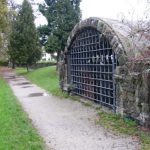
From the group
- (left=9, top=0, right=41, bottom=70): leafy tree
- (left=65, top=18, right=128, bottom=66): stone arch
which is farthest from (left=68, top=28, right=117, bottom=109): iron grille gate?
(left=9, top=0, right=41, bottom=70): leafy tree

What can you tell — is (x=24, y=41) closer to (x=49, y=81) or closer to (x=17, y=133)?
(x=49, y=81)

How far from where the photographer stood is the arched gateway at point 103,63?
32.6ft

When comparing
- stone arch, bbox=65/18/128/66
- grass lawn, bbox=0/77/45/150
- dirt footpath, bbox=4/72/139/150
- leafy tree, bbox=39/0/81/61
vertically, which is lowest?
dirt footpath, bbox=4/72/139/150

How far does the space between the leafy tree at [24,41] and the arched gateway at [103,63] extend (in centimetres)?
1910

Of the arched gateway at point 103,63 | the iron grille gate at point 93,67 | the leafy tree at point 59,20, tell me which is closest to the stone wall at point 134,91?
the arched gateway at point 103,63

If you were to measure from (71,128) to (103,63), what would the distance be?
3462 mm

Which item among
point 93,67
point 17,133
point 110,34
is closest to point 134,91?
point 110,34

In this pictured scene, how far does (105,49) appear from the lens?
1186 centimetres

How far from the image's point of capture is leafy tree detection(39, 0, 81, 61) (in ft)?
90.6

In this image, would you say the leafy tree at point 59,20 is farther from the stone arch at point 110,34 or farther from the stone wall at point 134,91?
the stone wall at point 134,91

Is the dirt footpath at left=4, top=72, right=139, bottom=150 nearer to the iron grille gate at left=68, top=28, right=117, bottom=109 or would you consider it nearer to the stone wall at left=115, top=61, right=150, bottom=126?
the iron grille gate at left=68, top=28, right=117, bottom=109

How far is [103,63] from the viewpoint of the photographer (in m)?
12.0

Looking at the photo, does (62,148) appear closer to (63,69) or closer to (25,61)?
(63,69)

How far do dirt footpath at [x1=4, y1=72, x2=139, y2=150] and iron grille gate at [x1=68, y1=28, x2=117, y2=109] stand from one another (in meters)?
0.72
